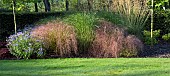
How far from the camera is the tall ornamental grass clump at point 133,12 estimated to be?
42.2ft

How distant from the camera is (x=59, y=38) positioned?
10.5 metres

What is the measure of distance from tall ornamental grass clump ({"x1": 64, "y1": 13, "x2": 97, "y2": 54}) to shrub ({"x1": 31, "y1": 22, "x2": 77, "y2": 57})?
238 millimetres

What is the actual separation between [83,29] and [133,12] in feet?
9.62

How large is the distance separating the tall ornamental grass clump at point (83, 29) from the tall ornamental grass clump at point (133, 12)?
2006 mm

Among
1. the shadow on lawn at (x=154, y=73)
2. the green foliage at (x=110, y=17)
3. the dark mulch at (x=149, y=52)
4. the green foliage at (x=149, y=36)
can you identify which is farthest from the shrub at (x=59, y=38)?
the green foliage at (x=149, y=36)

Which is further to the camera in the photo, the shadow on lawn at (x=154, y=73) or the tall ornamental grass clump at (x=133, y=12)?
the tall ornamental grass clump at (x=133, y=12)

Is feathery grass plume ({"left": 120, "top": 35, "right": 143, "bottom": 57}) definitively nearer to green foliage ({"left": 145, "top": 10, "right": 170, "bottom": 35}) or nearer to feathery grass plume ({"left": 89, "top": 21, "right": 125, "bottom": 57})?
feathery grass plume ({"left": 89, "top": 21, "right": 125, "bottom": 57})

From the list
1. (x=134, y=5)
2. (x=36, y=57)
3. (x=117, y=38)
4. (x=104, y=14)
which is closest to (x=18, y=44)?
(x=36, y=57)

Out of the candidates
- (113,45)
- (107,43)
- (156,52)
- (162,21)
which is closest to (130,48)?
(113,45)

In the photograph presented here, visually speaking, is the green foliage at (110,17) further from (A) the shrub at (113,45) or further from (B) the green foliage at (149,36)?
(B) the green foliage at (149,36)

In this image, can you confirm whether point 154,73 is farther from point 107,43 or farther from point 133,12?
point 133,12

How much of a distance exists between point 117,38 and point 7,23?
610 centimetres

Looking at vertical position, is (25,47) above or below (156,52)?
above

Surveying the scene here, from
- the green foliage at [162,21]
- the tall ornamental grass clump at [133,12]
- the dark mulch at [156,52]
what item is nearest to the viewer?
the dark mulch at [156,52]
